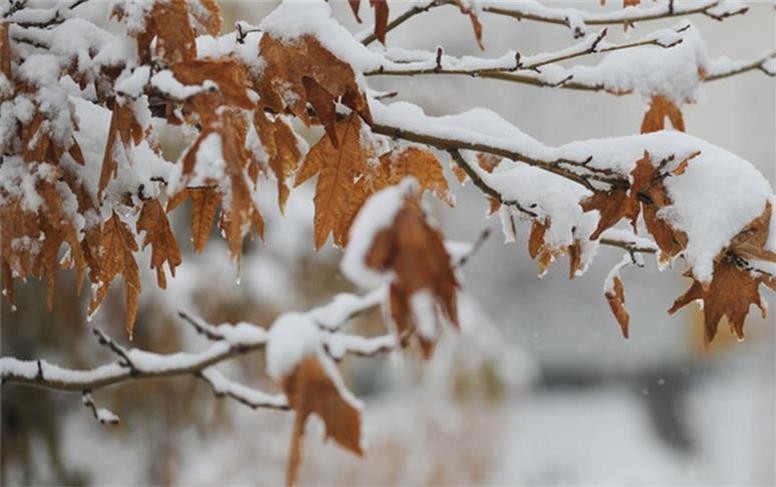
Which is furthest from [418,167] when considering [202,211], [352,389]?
[352,389]

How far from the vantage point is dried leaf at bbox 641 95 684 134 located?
1.33 metres

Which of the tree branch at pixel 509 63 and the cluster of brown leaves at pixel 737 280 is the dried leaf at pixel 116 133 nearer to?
the tree branch at pixel 509 63

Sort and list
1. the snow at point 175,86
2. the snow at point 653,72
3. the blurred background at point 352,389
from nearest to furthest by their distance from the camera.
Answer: the snow at point 175,86, the snow at point 653,72, the blurred background at point 352,389

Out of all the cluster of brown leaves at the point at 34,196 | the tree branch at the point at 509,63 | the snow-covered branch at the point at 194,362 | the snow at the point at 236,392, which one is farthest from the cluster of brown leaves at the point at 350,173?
the snow at the point at 236,392

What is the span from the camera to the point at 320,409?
0.78 metres

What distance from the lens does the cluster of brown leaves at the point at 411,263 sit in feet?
2.15

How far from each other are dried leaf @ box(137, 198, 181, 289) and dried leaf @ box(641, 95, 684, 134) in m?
0.79

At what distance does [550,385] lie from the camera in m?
14.4

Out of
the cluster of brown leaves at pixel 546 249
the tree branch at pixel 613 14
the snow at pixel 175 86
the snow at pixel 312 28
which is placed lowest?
the cluster of brown leaves at pixel 546 249

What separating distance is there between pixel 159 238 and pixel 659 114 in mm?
839

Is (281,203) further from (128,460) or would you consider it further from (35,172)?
(128,460)

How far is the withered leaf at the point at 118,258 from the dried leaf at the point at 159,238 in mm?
25

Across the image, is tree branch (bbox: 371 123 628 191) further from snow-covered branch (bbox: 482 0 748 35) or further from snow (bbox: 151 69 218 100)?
snow (bbox: 151 69 218 100)

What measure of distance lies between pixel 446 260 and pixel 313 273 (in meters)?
3.73
